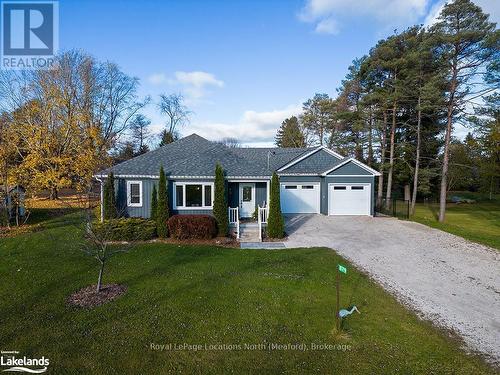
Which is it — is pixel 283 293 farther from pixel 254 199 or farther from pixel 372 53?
pixel 372 53

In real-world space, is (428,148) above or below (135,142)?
below

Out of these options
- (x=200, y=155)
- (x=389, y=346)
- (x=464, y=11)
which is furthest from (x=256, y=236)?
(x=464, y=11)

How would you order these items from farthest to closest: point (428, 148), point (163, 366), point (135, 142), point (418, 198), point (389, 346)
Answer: point (135, 142)
point (418, 198)
point (428, 148)
point (389, 346)
point (163, 366)

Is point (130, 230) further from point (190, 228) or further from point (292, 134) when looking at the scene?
point (292, 134)

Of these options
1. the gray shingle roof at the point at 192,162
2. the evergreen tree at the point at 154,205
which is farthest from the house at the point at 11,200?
the evergreen tree at the point at 154,205

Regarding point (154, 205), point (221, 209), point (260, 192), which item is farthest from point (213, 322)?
point (260, 192)

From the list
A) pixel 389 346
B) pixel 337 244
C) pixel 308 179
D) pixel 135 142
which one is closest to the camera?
pixel 389 346

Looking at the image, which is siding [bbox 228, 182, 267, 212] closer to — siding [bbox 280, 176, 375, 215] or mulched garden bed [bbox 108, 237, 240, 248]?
siding [bbox 280, 176, 375, 215]
